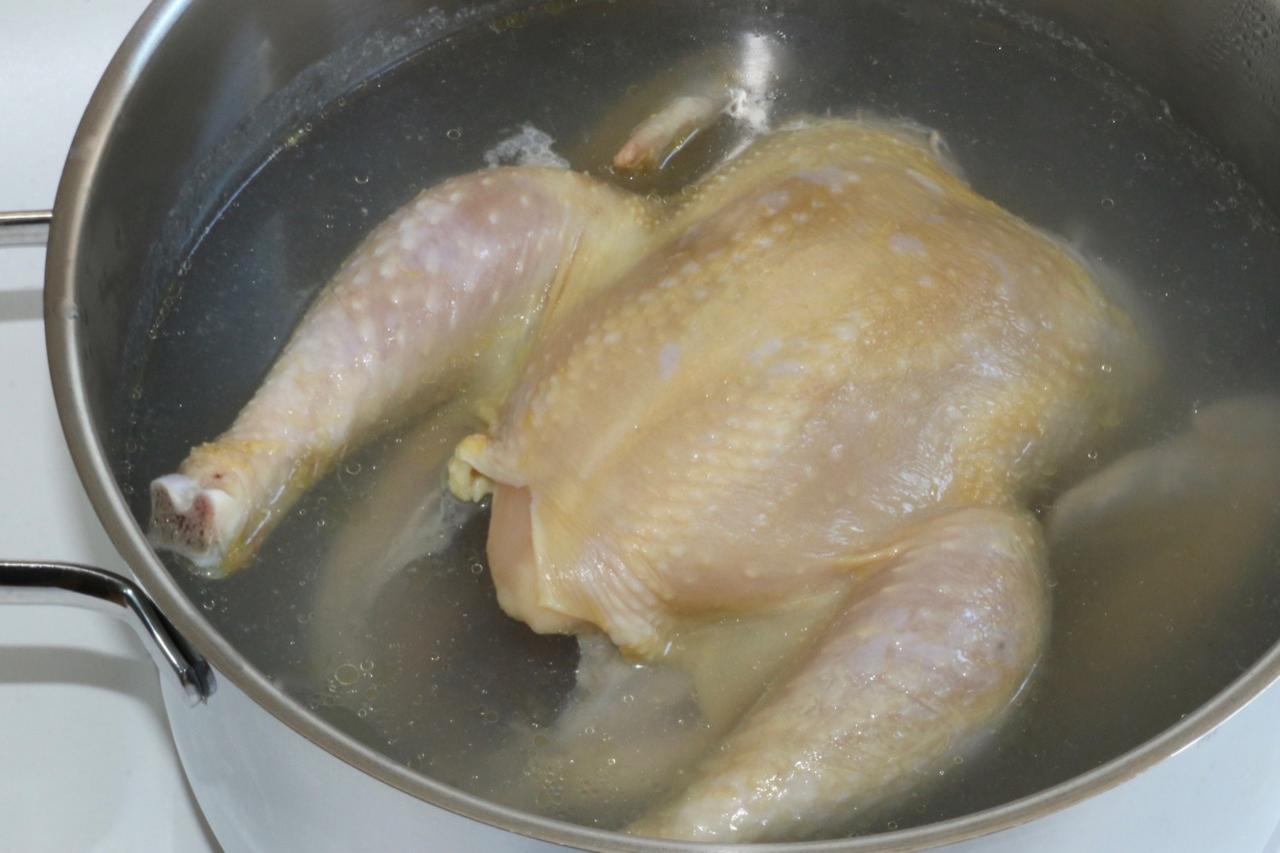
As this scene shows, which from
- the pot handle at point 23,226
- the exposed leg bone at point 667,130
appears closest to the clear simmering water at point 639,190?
the exposed leg bone at point 667,130

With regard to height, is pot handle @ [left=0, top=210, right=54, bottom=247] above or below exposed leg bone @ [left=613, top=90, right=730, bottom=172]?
below

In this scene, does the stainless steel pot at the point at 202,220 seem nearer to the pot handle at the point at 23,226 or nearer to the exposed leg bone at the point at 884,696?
the pot handle at the point at 23,226

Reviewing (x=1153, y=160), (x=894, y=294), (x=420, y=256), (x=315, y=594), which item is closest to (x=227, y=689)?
(x=315, y=594)

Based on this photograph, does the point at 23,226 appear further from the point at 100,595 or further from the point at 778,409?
the point at 778,409

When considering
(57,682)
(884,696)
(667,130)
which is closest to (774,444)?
(884,696)

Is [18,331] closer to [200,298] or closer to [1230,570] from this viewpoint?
[200,298]

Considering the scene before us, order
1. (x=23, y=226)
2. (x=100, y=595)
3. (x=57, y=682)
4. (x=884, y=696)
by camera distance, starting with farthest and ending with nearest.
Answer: (x=57, y=682) → (x=23, y=226) → (x=884, y=696) → (x=100, y=595)

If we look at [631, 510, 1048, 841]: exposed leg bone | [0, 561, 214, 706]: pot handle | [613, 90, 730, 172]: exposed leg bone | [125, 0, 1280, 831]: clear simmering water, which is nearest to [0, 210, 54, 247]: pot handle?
[125, 0, 1280, 831]: clear simmering water

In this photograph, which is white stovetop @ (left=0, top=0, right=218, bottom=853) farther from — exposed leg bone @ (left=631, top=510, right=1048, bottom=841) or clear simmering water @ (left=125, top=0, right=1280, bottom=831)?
exposed leg bone @ (left=631, top=510, right=1048, bottom=841)
